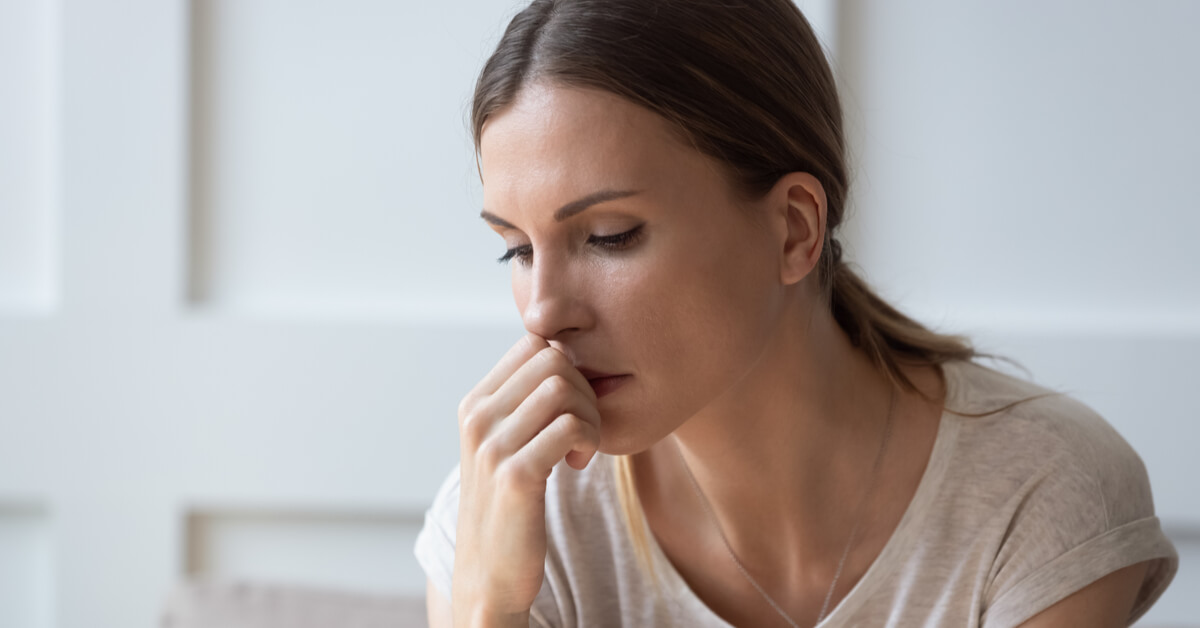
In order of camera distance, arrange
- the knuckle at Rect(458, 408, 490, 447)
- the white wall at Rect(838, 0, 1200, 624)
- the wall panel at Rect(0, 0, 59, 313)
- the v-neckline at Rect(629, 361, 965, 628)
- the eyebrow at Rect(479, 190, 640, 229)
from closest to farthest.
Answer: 1. the eyebrow at Rect(479, 190, 640, 229)
2. the knuckle at Rect(458, 408, 490, 447)
3. the v-neckline at Rect(629, 361, 965, 628)
4. the white wall at Rect(838, 0, 1200, 624)
5. the wall panel at Rect(0, 0, 59, 313)

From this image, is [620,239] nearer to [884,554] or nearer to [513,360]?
[513,360]

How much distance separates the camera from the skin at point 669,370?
3.26 ft

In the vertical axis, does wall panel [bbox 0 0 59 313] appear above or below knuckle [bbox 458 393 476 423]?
above

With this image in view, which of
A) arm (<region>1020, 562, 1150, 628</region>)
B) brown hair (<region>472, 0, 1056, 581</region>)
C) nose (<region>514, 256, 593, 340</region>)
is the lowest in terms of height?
arm (<region>1020, 562, 1150, 628</region>)

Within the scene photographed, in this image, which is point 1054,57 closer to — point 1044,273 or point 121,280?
point 1044,273

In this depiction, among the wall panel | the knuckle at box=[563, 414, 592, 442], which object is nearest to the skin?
the knuckle at box=[563, 414, 592, 442]

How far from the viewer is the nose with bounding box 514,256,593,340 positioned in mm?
997

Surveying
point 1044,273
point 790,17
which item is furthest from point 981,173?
point 790,17

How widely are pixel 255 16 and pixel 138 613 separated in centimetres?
96

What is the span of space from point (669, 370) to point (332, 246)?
0.85 metres

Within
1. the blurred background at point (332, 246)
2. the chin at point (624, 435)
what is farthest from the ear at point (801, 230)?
the blurred background at point (332, 246)

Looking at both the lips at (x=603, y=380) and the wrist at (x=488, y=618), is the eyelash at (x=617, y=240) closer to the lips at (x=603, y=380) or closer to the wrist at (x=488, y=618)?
the lips at (x=603, y=380)

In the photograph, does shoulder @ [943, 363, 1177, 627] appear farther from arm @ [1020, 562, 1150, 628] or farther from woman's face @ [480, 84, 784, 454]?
woman's face @ [480, 84, 784, 454]

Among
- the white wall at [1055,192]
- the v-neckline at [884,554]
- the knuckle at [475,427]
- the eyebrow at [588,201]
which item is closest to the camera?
the eyebrow at [588,201]
